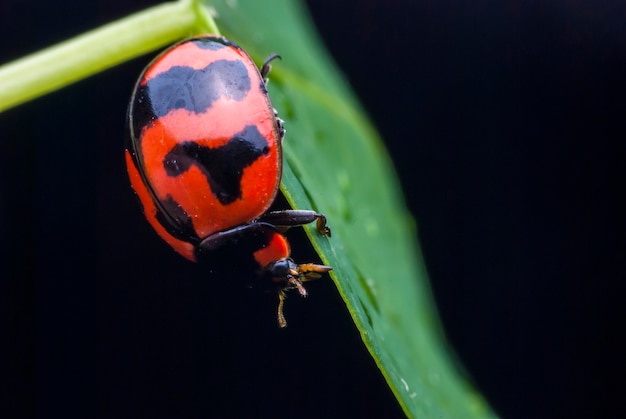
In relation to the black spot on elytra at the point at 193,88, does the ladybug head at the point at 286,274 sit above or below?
below

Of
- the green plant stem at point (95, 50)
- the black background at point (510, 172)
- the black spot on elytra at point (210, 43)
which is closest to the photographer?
the green plant stem at point (95, 50)

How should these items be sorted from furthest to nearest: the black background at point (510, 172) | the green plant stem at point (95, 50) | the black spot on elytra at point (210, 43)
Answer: the black background at point (510, 172) < the black spot on elytra at point (210, 43) < the green plant stem at point (95, 50)

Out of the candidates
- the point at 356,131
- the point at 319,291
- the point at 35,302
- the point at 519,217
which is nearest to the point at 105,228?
the point at 35,302

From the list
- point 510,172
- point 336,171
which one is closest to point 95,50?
point 336,171

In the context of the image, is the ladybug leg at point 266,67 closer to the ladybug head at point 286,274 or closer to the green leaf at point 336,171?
the green leaf at point 336,171

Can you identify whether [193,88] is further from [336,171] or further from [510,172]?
[510,172]

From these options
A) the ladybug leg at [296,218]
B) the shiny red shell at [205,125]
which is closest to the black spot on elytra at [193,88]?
the shiny red shell at [205,125]

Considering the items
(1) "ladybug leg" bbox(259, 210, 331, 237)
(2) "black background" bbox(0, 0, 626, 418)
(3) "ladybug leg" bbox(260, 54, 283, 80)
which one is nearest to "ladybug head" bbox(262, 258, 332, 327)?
(1) "ladybug leg" bbox(259, 210, 331, 237)
